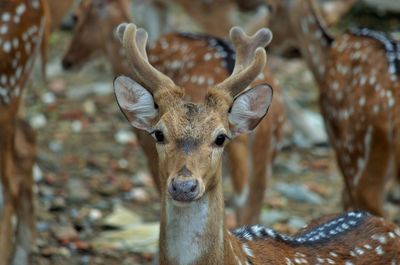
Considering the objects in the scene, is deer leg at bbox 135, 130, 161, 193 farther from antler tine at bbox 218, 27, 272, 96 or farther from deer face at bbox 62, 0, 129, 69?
antler tine at bbox 218, 27, 272, 96

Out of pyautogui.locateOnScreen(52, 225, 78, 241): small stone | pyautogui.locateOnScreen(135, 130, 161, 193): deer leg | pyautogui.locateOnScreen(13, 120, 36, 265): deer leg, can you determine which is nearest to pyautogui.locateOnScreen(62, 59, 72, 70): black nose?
pyautogui.locateOnScreen(52, 225, 78, 241): small stone

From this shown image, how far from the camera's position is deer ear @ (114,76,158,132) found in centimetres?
495

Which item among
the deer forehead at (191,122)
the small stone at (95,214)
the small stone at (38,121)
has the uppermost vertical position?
the deer forehead at (191,122)

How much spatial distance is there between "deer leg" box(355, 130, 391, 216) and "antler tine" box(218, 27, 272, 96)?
1.35 metres

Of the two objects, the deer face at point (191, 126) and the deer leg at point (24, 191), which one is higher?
→ the deer face at point (191, 126)

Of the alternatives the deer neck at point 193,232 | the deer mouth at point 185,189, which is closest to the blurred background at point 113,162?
the deer neck at point 193,232

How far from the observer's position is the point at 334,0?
966 centimetres

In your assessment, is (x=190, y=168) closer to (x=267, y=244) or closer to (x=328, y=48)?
(x=267, y=244)

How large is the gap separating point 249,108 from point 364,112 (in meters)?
1.79

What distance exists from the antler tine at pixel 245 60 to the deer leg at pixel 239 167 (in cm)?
129

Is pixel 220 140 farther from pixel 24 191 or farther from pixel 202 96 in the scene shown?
pixel 24 191

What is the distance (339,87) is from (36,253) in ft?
7.73

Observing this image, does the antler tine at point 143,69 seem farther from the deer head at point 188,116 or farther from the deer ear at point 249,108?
the deer ear at point 249,108

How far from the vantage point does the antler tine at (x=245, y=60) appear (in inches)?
Answer: 195
